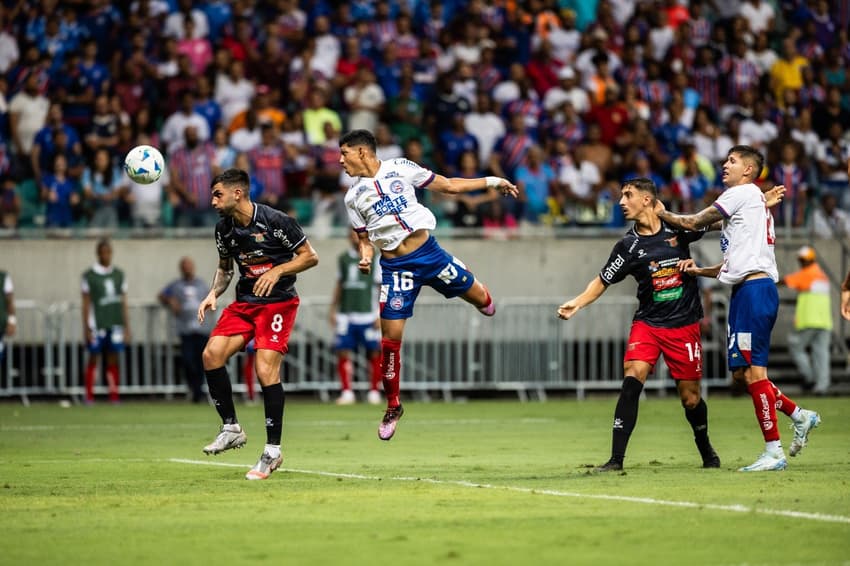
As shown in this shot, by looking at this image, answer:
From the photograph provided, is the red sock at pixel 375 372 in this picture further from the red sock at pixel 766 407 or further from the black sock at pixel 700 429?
the red sock at pixel 766 407

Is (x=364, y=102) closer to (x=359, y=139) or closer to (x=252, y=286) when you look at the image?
(x=359, y=139)

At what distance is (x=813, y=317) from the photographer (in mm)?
24406

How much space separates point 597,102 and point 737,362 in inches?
626

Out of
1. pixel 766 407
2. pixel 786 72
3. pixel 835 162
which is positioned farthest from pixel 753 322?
pixel 786 72

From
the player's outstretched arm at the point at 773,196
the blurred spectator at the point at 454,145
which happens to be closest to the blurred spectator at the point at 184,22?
the blurred spectator at the point at 454,145

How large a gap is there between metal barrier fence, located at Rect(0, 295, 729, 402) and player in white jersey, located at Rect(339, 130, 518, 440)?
11.6m

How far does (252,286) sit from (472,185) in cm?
205

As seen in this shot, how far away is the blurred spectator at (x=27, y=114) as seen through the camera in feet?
80.9

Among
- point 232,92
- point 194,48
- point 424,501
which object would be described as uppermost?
point 194,48

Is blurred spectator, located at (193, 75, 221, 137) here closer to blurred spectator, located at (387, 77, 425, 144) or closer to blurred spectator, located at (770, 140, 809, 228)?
blurred spectator, located at (387, 77, 425, 144)

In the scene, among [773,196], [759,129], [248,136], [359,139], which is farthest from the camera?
[759,129]

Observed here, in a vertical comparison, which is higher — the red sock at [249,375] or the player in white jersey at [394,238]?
the player in white jersey at [394,238]

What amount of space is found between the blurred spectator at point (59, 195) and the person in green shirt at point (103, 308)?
2.57 feet

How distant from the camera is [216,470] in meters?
12.8
